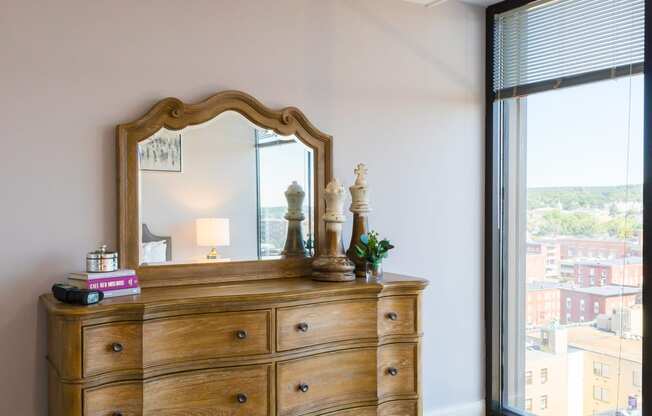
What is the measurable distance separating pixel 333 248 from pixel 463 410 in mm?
1420

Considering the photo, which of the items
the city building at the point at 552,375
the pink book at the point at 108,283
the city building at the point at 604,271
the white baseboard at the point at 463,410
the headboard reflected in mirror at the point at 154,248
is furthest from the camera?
the white baseboard at the point at 463,410

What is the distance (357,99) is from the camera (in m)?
3.21

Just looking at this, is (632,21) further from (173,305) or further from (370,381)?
(173,305)

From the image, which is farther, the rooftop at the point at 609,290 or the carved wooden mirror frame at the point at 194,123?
the rooftop at the point at 609,290

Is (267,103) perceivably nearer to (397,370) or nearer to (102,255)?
(102,255)

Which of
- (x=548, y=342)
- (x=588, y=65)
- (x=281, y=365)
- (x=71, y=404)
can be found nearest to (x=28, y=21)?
(x=71, y=404)

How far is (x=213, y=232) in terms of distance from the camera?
2.79 m

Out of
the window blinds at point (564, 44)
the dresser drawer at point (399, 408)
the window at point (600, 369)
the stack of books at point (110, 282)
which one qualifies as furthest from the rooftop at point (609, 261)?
the stack of books at point (110, 282)

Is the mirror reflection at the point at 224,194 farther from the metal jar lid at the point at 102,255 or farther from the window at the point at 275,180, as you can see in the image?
the metal jar lid at the point at 102,255

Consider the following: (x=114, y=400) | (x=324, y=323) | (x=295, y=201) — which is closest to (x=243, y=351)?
(x=324, y=323)

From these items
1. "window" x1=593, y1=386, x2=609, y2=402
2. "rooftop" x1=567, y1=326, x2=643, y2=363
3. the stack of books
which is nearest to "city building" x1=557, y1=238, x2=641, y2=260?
"rooftop" x1=567, y1=326, x2=643, y2=363

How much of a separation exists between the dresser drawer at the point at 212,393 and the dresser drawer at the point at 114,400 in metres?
0.03

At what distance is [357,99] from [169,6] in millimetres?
1042

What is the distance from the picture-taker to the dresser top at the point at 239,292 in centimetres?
219
